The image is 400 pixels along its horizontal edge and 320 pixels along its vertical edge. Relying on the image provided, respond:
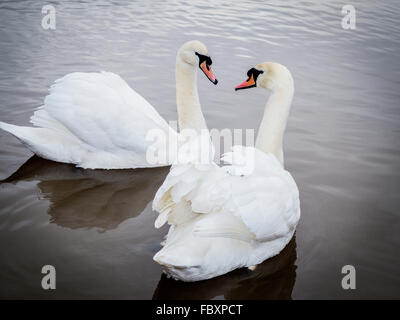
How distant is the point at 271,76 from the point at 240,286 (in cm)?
193

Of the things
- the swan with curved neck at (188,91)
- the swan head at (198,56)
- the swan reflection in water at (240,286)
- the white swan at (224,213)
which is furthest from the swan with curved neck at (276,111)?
the swan with curved neck at (188,91)

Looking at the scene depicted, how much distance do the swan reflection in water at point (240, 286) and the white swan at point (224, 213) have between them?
136 millimetres

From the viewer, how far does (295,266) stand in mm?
3836

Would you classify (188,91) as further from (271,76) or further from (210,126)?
(271,76)

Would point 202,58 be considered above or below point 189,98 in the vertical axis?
above

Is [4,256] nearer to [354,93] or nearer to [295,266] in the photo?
[295,266]

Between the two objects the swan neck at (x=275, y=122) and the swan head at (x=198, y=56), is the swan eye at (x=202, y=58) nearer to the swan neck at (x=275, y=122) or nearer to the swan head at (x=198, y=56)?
the swan head at (x=198, y=56)

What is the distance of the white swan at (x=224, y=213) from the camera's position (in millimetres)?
3133

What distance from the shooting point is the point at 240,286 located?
3570 millimetres

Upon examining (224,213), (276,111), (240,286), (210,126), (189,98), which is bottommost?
(240,286)

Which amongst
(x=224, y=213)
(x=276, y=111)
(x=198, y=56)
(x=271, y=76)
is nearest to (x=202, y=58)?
(x=198, y=56)

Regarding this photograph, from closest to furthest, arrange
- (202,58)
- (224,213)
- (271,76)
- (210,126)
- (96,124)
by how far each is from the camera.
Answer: (224,213) < (271,76) < (96,124) < (202,58) < (210,126)

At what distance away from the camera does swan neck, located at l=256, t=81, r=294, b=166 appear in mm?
4113
